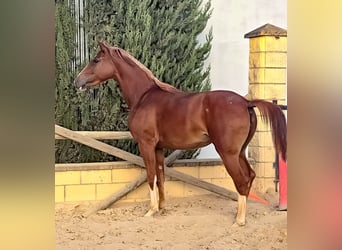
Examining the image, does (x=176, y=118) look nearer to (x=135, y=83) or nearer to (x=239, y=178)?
(x=135, y=83)

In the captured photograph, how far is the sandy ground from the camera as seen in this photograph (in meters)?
2.76

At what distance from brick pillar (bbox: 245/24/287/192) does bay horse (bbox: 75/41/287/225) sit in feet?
0.67

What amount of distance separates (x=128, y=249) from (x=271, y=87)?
1.42 metres

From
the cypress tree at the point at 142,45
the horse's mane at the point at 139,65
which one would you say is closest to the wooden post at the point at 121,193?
the cypress tree at the point at 142,45

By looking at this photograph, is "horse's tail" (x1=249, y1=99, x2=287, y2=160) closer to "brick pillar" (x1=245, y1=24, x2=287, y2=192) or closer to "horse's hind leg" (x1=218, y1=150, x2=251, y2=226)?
"brick pillar" (x1=245, y1=24, x2=287, y2=192)

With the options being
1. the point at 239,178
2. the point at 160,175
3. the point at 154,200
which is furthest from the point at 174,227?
the point at 239,178

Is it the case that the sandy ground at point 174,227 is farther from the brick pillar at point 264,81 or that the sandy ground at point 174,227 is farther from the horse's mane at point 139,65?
the horse's mane at point 139,65

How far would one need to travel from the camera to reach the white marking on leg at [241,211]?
117 inches

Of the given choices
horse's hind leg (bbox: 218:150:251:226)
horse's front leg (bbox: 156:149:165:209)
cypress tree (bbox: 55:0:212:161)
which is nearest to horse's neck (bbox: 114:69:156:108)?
cypress tree (bbox: 55:0:212:161)

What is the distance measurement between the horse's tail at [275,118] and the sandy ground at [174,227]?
474mm

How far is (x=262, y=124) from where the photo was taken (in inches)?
119

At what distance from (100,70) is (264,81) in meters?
1.13

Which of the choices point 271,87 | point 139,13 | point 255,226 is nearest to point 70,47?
point 139,13

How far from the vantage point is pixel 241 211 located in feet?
9.77
